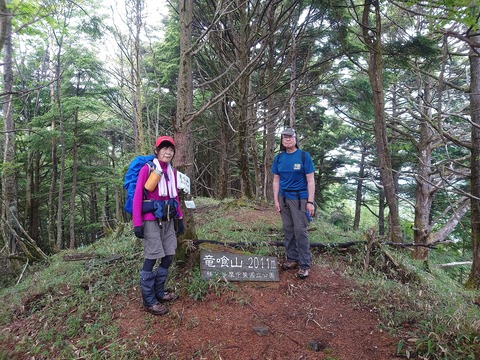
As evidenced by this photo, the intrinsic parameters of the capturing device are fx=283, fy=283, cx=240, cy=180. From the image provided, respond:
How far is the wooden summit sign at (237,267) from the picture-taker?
152 inches

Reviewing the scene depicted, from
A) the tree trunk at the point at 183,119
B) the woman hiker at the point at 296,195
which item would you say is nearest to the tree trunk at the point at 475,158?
the woman hiker at the point at 296,195

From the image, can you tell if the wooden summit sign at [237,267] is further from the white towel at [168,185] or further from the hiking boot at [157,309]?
the white towel at [168,185]

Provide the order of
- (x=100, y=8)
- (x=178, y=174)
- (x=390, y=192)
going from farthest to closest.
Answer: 1. (x=100, y=8)
2. (x=390, y=192)
3. (x=178, y=174)

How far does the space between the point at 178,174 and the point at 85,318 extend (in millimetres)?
2018

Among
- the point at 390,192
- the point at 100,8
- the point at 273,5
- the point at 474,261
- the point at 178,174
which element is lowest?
the point at 474,261

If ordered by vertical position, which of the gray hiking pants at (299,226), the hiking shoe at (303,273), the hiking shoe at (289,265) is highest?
the gray hiking pants at (299,226)

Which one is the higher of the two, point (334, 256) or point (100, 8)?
point (100, 8)

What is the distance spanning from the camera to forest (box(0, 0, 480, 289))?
5203mm

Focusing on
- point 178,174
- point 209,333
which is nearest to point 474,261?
point 209,333

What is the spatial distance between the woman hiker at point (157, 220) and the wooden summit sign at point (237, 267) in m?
0.58

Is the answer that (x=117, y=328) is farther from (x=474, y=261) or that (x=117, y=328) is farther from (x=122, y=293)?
(x=474, y=261)

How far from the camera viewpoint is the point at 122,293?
3.74 metres

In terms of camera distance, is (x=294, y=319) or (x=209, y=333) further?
(x=294, y=319)

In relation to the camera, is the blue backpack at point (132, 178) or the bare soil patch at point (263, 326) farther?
the blue backpack at point (132, 178)
